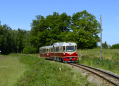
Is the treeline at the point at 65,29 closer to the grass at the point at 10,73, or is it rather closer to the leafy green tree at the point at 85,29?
the leafy green tree at the point at 85,29

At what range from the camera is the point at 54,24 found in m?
63.0

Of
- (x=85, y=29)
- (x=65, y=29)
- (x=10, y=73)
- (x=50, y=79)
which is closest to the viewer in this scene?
(x=50, y=79)

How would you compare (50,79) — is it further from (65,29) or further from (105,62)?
(65,29)

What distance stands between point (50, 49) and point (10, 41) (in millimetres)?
50004

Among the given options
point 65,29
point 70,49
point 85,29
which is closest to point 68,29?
point 65,29

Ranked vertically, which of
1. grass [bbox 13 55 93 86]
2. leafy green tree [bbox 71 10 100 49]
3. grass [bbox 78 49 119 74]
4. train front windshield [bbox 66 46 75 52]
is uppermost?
leafy green tree [bbox 71 10 100 49]

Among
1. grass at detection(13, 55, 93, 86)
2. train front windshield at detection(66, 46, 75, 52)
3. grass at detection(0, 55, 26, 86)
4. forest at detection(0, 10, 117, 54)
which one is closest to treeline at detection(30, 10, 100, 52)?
forest at detection(0, 10, 117, 54)

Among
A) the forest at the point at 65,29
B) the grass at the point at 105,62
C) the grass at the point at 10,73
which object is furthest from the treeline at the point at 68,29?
the grass at the point at 10,73

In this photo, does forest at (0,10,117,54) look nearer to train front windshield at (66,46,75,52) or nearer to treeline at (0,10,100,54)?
treeline at (0,10,100,54)

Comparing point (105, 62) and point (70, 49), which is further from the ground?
point (70, 49)

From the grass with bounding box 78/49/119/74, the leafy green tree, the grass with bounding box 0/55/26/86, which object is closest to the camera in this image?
the grass with bounding box 0/55/26/86

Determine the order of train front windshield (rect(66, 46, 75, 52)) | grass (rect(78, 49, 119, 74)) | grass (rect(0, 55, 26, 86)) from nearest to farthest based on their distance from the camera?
grass (rect(0, 55, 26, 86)), grass (rect(78, 49, 119, 74)), train front windshield (rect(66, 46, 75, 52))

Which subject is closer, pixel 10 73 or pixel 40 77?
pixel 40 77

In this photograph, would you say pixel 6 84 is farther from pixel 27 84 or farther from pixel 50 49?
pixel 50 49
